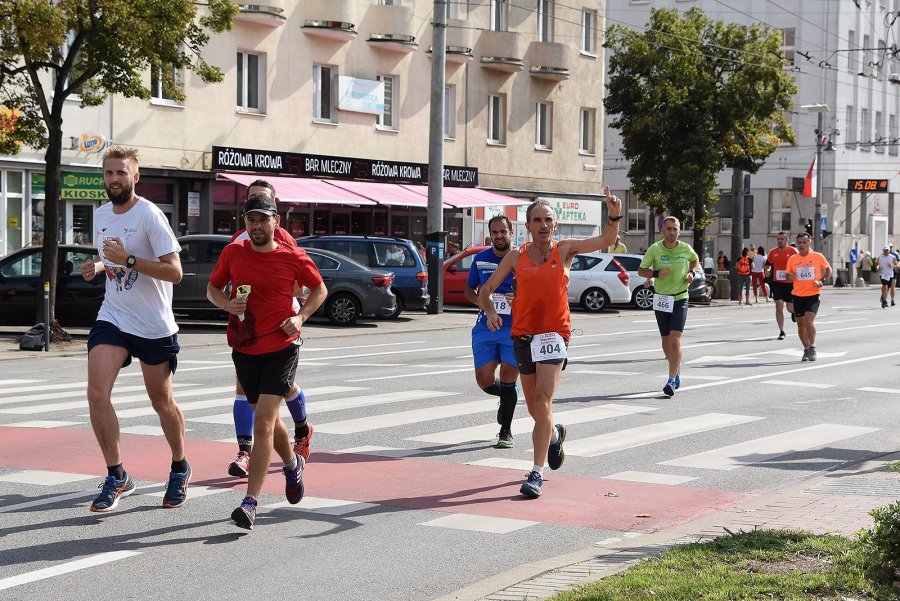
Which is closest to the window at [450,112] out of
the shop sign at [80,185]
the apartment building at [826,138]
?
the shop sign at [80,185]

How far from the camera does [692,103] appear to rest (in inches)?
1800

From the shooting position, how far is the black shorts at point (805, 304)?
2019 centimetres

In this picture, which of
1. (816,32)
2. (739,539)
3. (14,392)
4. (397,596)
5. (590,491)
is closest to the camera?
(397,596)

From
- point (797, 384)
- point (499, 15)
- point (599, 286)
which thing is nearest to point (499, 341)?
point (797, 384)

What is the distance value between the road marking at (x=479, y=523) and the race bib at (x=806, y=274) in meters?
13.2

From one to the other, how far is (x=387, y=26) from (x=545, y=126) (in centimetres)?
937

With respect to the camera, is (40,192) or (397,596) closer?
(397,596)

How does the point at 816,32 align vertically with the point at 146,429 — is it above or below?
above

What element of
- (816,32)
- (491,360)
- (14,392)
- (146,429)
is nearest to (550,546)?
(491,360)

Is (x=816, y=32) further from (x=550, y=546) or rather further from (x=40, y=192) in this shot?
(x=550, y=546)

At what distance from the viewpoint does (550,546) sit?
7.37 metres

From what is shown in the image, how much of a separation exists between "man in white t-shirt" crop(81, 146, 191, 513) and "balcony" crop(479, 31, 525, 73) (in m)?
35.1

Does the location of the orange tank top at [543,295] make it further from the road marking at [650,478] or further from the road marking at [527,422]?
the road marking at [527,422]

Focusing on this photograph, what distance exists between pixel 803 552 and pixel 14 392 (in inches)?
397
